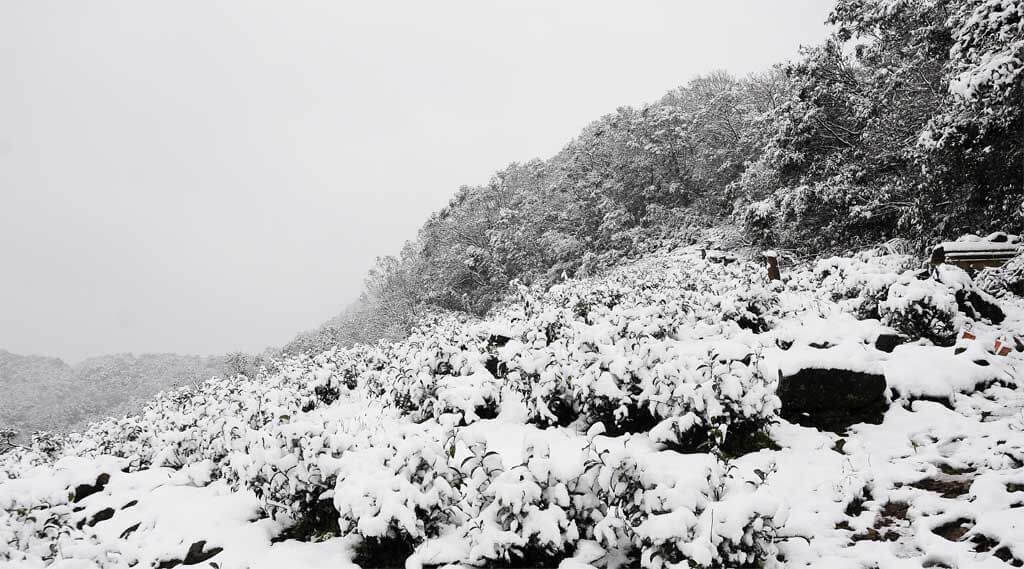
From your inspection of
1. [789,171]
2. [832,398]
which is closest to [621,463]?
[832,398]

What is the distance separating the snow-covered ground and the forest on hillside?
11.7 ft

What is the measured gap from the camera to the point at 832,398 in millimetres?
4832

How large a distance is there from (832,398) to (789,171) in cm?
1371

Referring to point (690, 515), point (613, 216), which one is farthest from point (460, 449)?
point (613, 216)

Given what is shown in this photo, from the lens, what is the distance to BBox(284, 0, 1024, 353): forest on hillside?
29.0 ft

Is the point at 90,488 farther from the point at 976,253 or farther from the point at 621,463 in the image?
the point at 976,253

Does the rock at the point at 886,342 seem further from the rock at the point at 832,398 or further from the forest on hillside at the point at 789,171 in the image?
the forest on hillside at the point at 789,171

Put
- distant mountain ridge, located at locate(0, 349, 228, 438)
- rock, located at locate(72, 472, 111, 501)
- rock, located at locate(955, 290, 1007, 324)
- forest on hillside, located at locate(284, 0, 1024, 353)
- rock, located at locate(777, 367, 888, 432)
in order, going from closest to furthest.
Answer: rock, located at locate(777, 367, 888, 432) → rock, located at locate(72, 472, 111, 501) → rock, located at locate(955, 290, 1007, 324) → forest on hillside, located at locate(284, 0, 1024, 353) → distant mountain ridge, located at locate(0, 349, 228, 438)

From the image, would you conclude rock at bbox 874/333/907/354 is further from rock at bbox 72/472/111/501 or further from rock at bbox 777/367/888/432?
rock at bbox 72/472/111/501

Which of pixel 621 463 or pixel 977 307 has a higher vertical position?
pixel 977 307

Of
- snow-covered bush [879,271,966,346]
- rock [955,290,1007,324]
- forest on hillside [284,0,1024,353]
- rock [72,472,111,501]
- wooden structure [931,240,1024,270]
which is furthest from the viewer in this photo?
forest on hillside [284,0,1024,353]

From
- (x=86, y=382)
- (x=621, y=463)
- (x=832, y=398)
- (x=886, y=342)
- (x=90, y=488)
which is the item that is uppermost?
(x=886, y=342)

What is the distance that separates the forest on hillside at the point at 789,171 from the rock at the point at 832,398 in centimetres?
523

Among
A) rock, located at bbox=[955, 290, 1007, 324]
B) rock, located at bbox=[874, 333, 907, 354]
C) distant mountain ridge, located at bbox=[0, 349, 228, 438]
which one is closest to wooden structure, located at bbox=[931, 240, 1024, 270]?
rock, located at bbox=[955, 290, 1007, 324]
